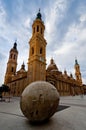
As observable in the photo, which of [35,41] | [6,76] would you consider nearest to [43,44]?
[35,41]

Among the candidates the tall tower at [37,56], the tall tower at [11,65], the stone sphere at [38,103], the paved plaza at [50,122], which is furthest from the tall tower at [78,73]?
the stone sphere at [38,103]

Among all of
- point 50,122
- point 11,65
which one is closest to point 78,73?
point 11,65

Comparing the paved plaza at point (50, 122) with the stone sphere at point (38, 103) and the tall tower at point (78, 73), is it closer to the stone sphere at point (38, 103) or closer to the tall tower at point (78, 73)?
the stone sphere at point (38, 103)

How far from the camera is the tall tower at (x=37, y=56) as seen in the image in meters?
27.9

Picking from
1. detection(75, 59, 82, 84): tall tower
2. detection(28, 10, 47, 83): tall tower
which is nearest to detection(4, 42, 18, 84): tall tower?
detection(28, 10, 47, 83): tall tower

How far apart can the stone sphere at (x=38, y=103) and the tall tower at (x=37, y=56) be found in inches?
901

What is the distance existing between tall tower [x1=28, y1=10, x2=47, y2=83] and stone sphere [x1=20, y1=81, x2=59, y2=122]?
2289 centimetres

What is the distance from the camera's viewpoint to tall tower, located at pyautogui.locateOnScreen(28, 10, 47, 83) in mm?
27898

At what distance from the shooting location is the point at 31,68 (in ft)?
95.6

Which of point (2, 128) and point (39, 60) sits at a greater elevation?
point (39, 60)

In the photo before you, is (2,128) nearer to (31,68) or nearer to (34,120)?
(34,120)

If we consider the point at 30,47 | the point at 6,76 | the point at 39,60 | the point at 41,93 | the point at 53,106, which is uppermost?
the point at 30,47

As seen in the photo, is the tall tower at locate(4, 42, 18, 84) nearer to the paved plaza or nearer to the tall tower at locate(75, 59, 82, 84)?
the paved plaza

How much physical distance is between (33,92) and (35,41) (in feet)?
95.9
